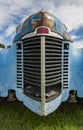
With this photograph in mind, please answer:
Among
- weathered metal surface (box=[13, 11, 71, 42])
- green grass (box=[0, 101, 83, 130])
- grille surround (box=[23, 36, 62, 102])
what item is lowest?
green grass (box=[0, 101, 83, 130])

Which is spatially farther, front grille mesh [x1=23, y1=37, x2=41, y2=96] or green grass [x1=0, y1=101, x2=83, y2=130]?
green grass [x1=0, y1=101, x2=83, y2=130]

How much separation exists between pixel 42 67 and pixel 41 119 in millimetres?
1101

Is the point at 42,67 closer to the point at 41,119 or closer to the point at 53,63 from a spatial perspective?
the point at 53,63

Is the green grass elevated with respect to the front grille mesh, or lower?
lower

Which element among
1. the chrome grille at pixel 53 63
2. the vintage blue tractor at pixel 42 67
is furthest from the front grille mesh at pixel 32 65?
the chrome grille at pixel 53 63

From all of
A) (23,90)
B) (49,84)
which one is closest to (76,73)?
(49,84)

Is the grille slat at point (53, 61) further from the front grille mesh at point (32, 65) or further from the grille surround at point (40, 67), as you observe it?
the front grille mesh at point (32, 65)

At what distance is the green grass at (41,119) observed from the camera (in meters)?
4.26

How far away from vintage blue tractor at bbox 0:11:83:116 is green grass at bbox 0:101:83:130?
0.33 meters

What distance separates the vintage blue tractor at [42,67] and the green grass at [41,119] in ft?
1.09

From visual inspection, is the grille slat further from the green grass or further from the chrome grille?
the green grass

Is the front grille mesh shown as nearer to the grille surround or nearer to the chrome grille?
the grille surround

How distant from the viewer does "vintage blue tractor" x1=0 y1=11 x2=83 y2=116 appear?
13.4 ft

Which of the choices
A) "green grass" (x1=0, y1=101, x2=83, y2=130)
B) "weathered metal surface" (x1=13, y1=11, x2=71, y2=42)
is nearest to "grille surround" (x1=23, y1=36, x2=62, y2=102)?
"weathered metal surface" (x1=13, y1=11, x2=71, y2=42)
